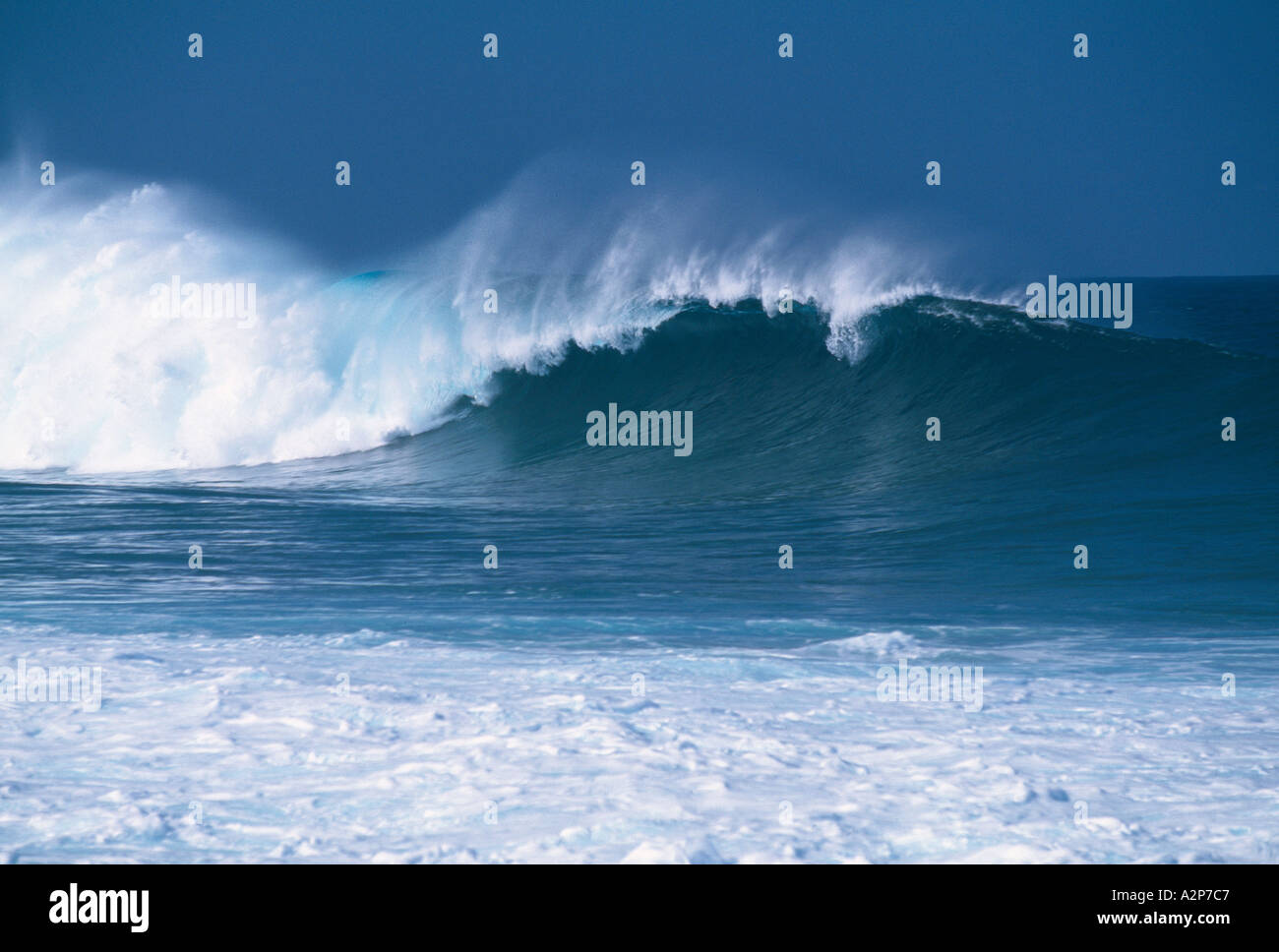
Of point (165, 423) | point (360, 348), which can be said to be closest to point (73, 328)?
point (165, 423)

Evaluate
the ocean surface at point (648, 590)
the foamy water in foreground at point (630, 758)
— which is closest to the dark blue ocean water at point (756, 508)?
the ocean surface at point (648, 590)

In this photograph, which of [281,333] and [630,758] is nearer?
[630,758]

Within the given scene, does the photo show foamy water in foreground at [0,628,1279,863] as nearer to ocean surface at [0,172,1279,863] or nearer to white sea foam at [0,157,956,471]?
ocean surface at [0,172,1279,863]

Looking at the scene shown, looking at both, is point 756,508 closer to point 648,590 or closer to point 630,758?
point 648,590

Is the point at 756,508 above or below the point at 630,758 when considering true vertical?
above

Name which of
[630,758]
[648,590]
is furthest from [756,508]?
[630,758]

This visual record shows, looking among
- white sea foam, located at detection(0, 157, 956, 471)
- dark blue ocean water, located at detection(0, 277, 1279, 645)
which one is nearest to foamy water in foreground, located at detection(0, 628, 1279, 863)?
dark blue ocean water, located at detection(0, 277, 1279, 645)
